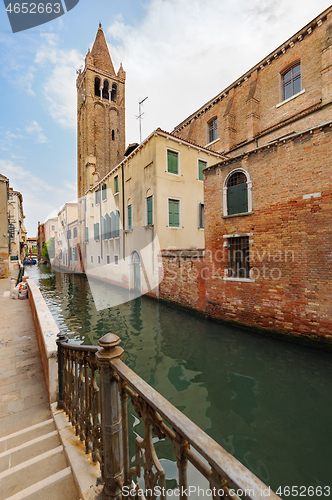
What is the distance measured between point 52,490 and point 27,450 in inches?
26.7

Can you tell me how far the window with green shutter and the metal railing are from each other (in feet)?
26.2

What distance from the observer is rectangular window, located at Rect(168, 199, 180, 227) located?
1339 cm

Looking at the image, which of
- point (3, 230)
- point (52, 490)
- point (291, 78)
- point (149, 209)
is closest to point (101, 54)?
point (3, 230)

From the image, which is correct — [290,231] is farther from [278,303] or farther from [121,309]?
[121,309]

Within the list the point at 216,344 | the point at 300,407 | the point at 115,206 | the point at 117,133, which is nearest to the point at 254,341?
the point at 216,344

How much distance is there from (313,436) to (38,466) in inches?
162

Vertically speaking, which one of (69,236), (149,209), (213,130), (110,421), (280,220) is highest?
(213,130)

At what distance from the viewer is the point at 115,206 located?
18094mm

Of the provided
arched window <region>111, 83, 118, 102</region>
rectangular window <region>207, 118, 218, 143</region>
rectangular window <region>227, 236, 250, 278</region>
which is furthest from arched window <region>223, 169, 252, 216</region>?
arched window <region>111, 83, 118, 102</region>

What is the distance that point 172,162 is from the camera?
13523 mm

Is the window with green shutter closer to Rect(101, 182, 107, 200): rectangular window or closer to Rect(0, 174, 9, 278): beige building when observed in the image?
Rect(101, 182, 107, 200): rectangular window

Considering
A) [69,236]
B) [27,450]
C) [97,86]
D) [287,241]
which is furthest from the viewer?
[69,236]

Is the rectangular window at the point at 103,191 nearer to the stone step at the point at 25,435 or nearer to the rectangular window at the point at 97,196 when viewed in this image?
the rectangular window at the point at 97,196

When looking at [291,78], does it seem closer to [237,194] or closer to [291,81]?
[291,81]
